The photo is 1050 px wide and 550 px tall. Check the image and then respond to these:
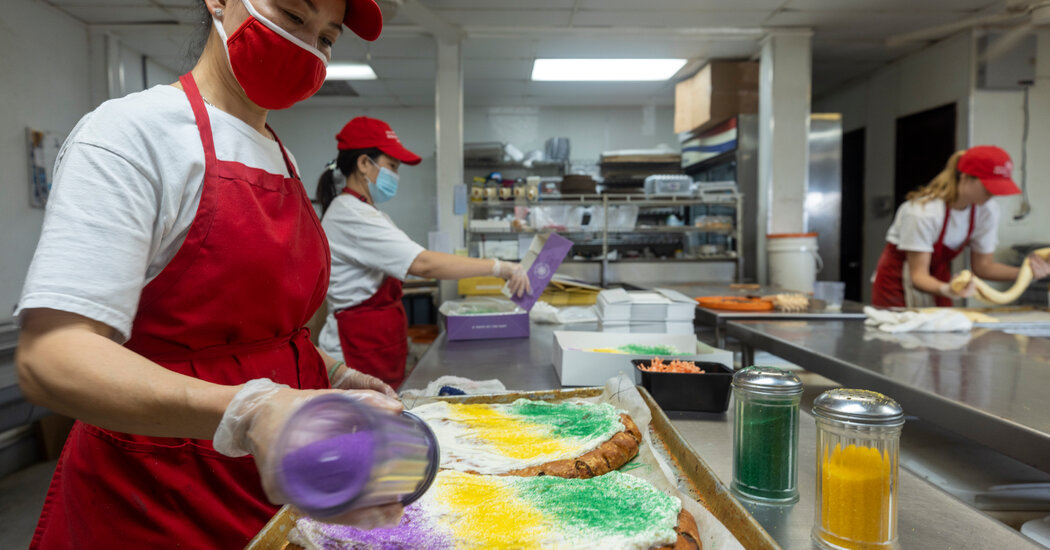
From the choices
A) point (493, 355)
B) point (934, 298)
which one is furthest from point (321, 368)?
point (934, 298)

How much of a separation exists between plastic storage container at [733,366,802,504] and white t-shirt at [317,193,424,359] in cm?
156

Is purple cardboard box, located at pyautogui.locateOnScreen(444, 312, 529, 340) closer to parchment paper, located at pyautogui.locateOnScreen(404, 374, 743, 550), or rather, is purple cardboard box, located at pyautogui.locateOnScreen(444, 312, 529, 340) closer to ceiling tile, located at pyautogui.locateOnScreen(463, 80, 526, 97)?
parchment paper, located at pyautogui.locateOnScreen(404, 374, 743, 550)

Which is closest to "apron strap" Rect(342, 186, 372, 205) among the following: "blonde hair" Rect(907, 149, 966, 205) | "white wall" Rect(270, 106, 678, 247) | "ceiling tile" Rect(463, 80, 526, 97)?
"blonde hair" Rect(907, 149, 966, 205)

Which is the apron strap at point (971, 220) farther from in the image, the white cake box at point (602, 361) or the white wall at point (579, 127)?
the white wall at point (579, 127)

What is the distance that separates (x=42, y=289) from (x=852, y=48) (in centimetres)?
628

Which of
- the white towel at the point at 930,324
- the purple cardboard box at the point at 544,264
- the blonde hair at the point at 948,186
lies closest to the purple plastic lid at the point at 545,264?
the purple cardboard box at the point at 544,264

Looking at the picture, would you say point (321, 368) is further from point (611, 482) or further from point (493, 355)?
point (493, 355)

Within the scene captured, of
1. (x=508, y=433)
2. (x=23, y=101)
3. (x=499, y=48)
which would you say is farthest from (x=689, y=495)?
(x=23, y=101)

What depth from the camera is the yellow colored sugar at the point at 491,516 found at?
0.71 metres

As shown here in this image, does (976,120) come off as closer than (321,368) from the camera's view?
No

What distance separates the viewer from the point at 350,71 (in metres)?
5.84

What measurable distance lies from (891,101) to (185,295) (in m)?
6.76

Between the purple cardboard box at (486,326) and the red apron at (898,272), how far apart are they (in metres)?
2.34

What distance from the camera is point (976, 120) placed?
4793 mm
